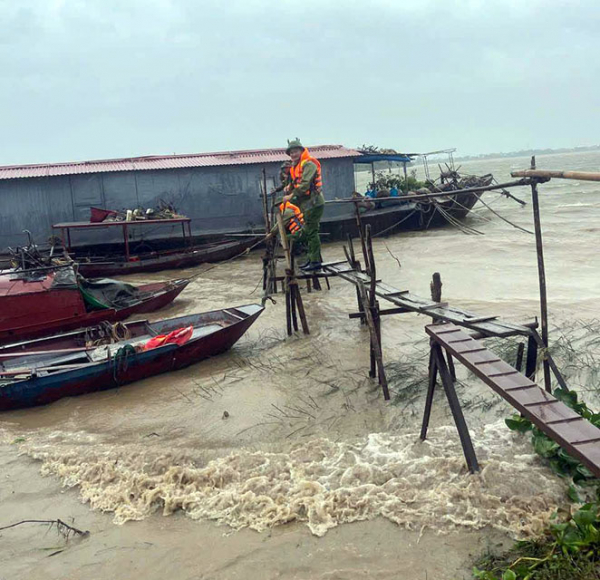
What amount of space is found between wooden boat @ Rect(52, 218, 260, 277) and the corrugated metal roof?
76.6 inches

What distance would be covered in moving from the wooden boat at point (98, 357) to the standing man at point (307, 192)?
1.75 m

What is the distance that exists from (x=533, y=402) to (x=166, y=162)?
16.4 meters

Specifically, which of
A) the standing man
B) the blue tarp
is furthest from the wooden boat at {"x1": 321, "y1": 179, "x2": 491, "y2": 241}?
the standing man

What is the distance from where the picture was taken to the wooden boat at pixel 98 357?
21.7 feet

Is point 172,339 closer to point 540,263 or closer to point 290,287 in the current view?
point 290,287

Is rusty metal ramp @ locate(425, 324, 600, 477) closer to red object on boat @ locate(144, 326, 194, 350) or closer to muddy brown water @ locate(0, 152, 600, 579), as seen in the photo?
muddy brown water @ locate(0, 152, 600, 579)

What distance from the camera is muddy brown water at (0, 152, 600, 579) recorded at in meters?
3.84

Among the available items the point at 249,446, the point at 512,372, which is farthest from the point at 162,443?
the point at 512,372

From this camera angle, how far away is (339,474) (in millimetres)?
4770

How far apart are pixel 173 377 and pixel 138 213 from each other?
9.52 meters

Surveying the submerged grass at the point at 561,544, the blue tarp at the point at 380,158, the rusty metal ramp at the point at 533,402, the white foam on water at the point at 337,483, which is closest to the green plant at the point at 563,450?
the submerged grass at the point at 561,544

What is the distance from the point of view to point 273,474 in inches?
192

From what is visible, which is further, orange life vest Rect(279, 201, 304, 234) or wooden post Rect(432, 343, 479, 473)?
orange life vest Rect(279, 201, 304, 234)

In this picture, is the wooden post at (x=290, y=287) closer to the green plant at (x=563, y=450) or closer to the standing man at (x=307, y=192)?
the standing man at (x=307, y=192)
